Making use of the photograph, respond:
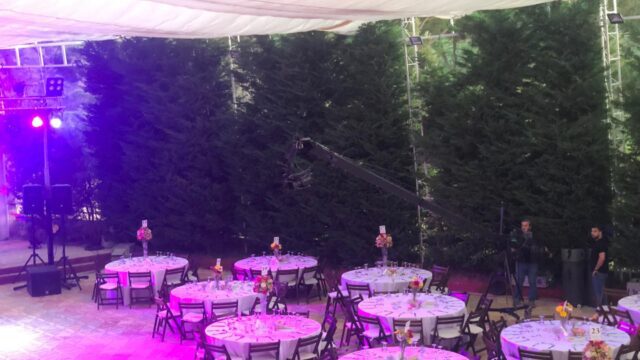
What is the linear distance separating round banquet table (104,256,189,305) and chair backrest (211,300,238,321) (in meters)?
3.40

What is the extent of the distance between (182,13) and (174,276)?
7488mm

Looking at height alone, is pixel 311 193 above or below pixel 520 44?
below

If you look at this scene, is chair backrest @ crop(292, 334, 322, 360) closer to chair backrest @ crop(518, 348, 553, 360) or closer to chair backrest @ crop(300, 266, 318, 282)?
chair backrest @ crop(518, 348, 553, 360)

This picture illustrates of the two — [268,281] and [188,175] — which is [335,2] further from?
[188,175]

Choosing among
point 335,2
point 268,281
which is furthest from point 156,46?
point 335,2

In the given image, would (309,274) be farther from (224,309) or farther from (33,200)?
(33,200)

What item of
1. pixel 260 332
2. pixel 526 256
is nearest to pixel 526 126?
pixel 526 256

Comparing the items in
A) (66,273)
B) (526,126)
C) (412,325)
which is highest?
(526,126)

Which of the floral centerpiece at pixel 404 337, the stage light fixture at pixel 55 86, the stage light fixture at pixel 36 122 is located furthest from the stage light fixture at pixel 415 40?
the floral centerpiece at pixel 404 337

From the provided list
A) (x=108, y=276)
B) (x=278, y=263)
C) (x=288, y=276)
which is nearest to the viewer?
(x=288, y=276)

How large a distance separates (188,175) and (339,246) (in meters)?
4.75

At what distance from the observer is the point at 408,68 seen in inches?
617

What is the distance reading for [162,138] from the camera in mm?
19953

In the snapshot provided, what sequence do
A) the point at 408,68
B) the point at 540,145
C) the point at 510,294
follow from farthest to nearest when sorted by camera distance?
the point at 408,68 < the point at 510,294 < the point at 540,145
